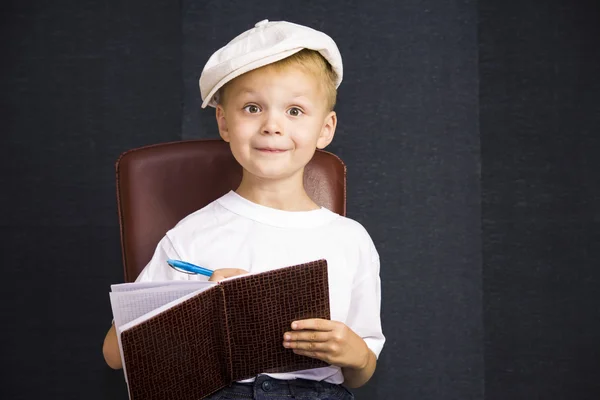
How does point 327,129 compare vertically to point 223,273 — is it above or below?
above

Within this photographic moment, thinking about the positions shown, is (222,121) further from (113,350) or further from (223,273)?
(113,350)

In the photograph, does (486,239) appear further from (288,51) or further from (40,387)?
(40,387)

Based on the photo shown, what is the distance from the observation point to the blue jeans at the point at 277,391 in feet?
3.94

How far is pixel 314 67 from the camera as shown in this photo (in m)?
1.33

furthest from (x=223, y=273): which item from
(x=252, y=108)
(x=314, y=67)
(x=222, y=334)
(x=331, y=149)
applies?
(x=331, y=149)

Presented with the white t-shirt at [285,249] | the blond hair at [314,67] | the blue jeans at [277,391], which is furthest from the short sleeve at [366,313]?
the blond hair at [314,67]

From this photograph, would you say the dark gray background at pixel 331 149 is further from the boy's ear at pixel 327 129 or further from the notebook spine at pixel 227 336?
the notebook spine at pixel 227 336

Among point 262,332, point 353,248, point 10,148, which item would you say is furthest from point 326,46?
point 10,148

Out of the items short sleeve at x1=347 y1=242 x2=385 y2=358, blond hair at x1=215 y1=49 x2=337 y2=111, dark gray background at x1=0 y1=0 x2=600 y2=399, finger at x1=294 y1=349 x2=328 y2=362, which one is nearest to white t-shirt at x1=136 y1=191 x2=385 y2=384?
short sleeve at x1=347 y1=242 x2=385 y2=358

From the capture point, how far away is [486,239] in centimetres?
210

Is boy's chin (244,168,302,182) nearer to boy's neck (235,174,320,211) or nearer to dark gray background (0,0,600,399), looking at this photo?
boy's neck (235,174,320,211)

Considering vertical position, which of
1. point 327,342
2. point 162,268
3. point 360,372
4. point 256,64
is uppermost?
point 256,64

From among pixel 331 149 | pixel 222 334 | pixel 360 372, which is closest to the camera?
pixel 222 334

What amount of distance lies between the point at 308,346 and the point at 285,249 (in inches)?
8.7
